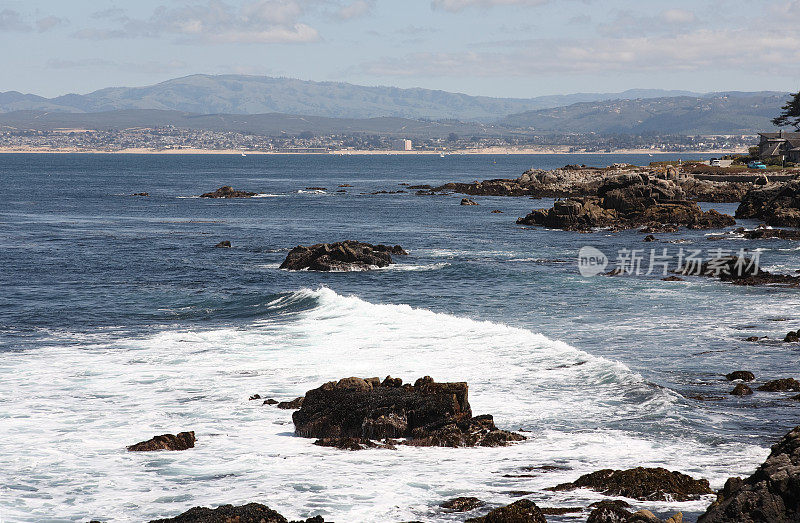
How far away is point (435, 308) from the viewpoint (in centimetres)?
3619

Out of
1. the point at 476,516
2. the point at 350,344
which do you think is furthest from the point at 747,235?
the point at 476,516

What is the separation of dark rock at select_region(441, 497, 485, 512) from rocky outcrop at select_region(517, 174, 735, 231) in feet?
194

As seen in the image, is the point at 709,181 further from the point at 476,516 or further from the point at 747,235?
the point at 476,516

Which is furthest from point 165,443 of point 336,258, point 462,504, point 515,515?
point 336,258

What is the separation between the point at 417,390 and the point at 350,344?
358 inches

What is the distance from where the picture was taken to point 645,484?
14547mm

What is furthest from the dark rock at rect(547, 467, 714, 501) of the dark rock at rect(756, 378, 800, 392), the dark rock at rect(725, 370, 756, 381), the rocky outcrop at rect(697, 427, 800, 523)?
the dark rock at rect(725, 370, 756, 381)

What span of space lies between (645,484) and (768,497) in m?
3.93

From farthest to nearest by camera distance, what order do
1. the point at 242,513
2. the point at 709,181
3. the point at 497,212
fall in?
the point at 709,181 → the point at 497,212 → the point at 242,513

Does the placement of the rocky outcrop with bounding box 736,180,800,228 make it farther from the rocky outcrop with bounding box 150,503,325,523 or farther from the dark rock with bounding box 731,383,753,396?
the rocky outcrop with bounding box 150,503,325,523

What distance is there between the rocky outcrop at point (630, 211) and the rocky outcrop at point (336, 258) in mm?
27025

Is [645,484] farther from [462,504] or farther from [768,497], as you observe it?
[768,497]

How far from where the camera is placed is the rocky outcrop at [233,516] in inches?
495

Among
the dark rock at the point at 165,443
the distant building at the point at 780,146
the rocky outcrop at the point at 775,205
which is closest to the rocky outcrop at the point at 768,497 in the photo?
the dark rock at the point at 165,443
